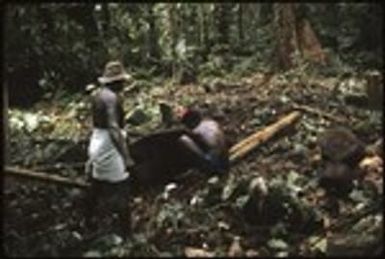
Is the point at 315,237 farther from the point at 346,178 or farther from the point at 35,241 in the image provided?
the point at 35,241

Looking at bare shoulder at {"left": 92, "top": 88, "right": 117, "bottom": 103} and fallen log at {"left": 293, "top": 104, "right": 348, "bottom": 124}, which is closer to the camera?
bare shoulder at {"left": 92, "top": 88, "right": 117, "bottom": 103}

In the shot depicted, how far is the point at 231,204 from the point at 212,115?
4535 millimetres

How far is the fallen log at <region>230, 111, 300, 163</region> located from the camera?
1289 cm

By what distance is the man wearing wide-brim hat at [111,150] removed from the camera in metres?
10.1

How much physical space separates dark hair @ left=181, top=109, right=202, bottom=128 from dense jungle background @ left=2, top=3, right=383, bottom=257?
2.81 feet

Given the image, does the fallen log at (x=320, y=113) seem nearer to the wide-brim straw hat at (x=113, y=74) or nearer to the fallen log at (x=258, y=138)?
the fallen log at (x=258, y=138)

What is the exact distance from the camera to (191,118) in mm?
12953

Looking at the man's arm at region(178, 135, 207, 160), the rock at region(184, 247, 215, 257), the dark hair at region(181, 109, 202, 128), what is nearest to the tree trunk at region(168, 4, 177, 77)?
the dark hair at region(181, 109, 202, 128)

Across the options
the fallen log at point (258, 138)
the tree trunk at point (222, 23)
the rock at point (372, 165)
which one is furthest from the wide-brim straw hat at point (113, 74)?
the tree trunk at point (222, 23)

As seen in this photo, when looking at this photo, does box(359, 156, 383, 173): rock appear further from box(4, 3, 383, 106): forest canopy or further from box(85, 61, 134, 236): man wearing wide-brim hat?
box(4, 3, 383, 106): forest canopy

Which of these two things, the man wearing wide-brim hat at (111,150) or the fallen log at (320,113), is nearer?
the man wearing wide-brim hat at (111,150)

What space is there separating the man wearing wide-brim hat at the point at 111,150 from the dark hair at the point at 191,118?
2717 millimetres

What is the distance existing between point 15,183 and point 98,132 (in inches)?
96.0

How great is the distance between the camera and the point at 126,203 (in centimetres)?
1025
